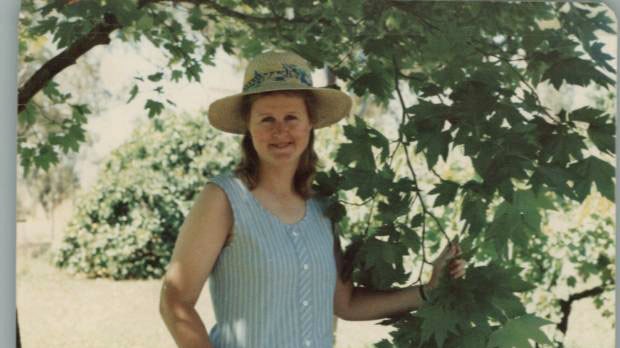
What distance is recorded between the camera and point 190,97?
3.14 m

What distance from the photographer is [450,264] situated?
151cm

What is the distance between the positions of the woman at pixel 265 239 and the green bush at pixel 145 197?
196 cm

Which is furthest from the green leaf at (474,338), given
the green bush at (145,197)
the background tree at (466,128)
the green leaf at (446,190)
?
the green bush at (145,197)

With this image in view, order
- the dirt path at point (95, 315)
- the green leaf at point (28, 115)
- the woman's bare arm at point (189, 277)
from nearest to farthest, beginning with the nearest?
the woman's bare arm at point (189, 277)
the green leaf at point (28, 115)
the dirt path at point (95, 315)

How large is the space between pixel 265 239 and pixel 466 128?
41 cm

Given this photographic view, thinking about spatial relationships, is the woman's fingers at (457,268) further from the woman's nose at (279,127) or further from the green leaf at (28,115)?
the green leaf at (28,115)

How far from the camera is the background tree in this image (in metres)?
1.40

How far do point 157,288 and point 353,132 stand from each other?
220 centimetres

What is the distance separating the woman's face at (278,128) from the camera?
1.38 meters

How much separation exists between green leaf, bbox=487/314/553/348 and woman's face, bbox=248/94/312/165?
499mm

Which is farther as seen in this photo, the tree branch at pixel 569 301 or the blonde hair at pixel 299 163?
the tree branch at pixel 569 301

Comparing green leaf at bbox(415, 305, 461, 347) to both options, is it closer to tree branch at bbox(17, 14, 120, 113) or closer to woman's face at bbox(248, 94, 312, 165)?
woman's face at bbox(248, 94, 312, 165)

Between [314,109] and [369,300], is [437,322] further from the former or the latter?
[314,109]

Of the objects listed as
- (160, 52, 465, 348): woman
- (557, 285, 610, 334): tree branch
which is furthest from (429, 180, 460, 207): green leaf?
(557, 285, 610, 334): tree branch
